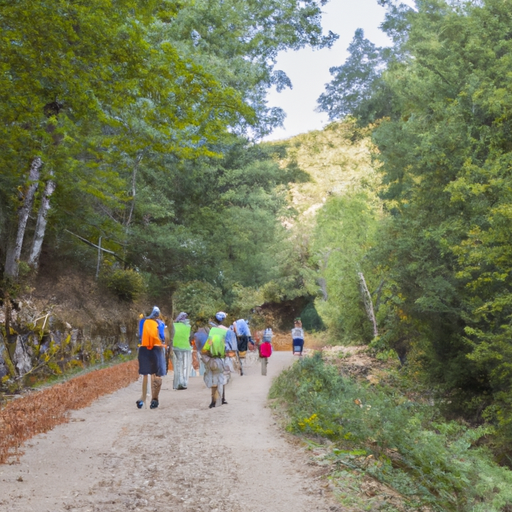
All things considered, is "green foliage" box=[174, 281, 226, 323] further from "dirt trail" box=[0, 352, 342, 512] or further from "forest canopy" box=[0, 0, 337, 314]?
"dirt trail" box=[0, 352, 342, 512]

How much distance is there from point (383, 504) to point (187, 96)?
5.77 m

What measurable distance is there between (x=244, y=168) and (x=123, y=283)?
538 inches

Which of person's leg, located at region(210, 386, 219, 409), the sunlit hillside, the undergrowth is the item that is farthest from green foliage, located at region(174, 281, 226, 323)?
the sunlit hillside

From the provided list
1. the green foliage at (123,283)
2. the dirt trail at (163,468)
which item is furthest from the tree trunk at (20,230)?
the dirt trail at (163,468)

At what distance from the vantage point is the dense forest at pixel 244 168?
27.0 feet

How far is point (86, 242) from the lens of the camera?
988 inches

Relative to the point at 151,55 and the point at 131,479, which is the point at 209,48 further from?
the point at 131,479

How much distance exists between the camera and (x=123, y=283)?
2516cm

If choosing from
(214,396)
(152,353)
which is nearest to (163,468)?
(152,353)

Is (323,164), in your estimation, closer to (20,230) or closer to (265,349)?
(265,349)

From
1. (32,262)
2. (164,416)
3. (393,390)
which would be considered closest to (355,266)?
(393,390)

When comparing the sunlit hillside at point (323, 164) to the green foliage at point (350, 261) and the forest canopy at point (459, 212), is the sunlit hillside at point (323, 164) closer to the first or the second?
the green foliage at point (350, 261)

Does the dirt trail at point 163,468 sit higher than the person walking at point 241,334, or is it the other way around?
the person walking at point 241,334

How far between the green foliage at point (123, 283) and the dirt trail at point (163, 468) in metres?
14.5
